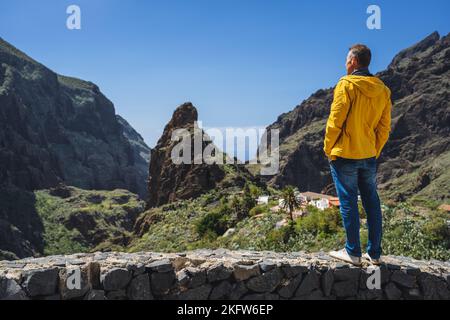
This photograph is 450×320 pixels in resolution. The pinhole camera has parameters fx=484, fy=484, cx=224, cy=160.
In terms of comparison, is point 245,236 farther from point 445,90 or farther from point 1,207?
point 445,90

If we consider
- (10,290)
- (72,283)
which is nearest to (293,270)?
(72,283)

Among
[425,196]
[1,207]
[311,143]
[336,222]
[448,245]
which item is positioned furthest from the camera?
[311,143]

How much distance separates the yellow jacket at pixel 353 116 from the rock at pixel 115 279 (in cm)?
339

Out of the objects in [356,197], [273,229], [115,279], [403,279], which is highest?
[356,197]

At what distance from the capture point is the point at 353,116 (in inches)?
274

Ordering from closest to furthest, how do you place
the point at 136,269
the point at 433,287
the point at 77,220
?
the point at 136,269
the point at 433,287
the point at 77,220

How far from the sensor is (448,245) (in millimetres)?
21297

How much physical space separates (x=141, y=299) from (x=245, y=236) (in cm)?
3795

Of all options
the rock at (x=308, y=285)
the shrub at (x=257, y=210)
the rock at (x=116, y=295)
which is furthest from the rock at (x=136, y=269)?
the shrub at (x=257, y=210)

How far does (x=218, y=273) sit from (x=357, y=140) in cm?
275

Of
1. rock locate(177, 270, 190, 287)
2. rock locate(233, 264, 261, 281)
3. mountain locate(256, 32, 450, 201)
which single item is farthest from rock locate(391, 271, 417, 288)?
mountain locate(256, 32, 450, 201)

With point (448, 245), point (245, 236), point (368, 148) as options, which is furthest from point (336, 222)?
point (368, 148)

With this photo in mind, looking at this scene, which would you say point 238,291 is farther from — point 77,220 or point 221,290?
point 77,220

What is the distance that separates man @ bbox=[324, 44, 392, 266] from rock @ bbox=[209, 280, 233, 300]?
179 centimetres
